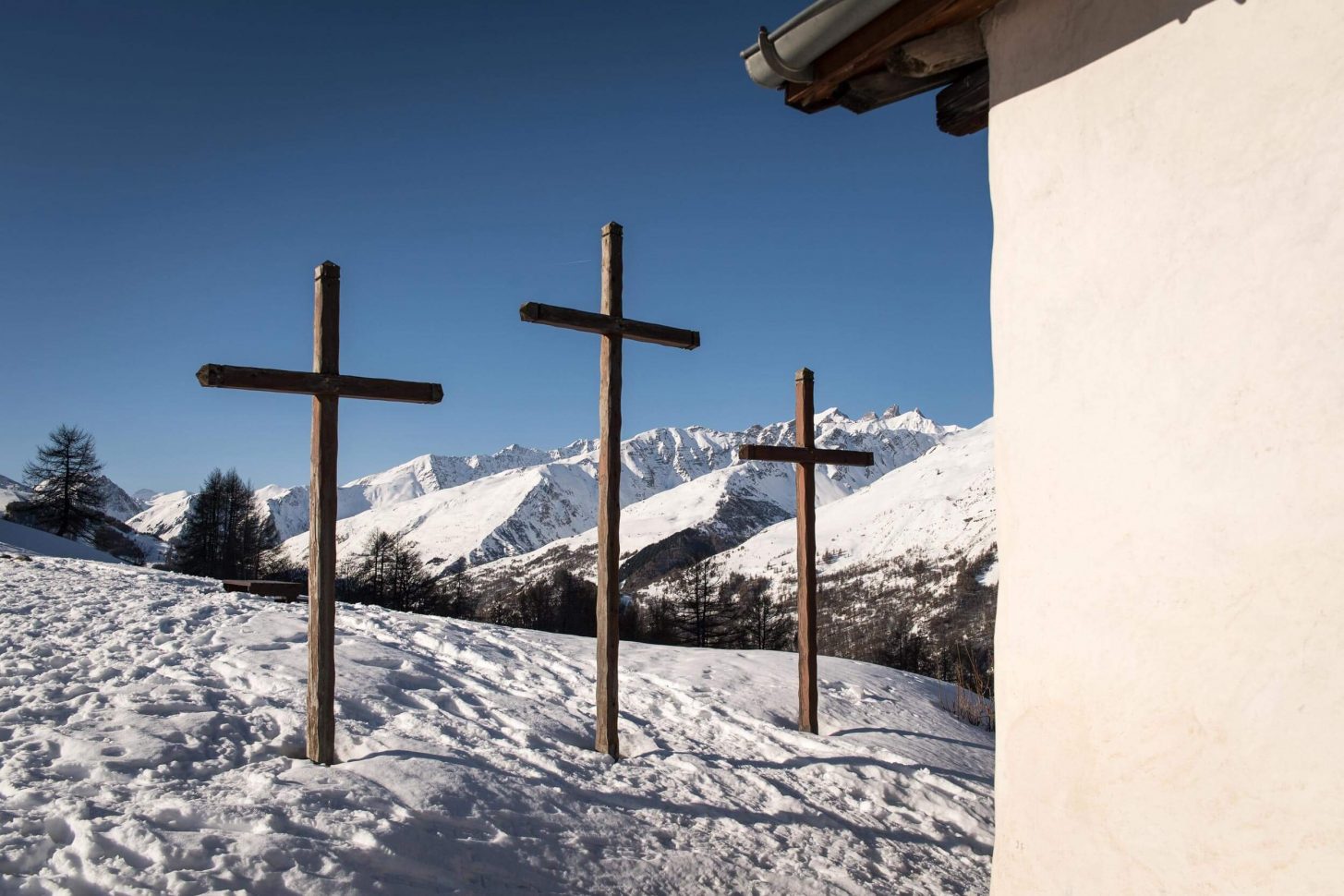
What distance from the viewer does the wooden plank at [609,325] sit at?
579 cm

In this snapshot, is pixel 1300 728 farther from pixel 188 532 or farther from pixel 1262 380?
pixel 188 532

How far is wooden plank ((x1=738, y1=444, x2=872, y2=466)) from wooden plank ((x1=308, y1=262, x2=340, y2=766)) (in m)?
3.77

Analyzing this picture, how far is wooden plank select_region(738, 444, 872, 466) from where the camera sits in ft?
25.3

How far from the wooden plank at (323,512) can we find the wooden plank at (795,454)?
3772 millimetres

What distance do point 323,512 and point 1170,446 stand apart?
179 inches

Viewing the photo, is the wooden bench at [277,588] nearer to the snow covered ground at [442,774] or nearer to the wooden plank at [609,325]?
the snow covered ground at [442,774]

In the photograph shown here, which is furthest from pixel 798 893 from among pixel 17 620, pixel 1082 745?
pixel 17 620

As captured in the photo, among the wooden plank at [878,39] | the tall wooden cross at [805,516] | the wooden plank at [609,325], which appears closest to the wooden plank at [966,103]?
the wooden plank at [878,39]

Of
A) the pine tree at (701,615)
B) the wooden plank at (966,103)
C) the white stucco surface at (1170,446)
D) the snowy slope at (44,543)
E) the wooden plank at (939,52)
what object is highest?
the wooden plank at (939,52)

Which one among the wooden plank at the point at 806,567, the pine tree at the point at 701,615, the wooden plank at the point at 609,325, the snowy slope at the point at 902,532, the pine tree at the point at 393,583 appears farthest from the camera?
the snowy slope at the point at 902,532

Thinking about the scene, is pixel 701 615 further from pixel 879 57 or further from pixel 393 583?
pixel 879 57

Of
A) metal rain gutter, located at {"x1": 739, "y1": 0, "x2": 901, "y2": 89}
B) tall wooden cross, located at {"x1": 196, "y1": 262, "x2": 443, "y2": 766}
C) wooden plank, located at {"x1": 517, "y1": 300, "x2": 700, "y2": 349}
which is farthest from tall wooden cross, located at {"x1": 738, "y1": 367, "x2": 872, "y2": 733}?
metal rain gutter, located at {"x1": 739, "y1": 0, "x2": 901, "y2": 89}

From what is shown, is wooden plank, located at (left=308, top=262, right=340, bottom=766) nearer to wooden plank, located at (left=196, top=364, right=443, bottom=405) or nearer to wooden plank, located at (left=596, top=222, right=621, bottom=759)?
wooden plank, located at (left=196, top=364, right=443, bottom=405)

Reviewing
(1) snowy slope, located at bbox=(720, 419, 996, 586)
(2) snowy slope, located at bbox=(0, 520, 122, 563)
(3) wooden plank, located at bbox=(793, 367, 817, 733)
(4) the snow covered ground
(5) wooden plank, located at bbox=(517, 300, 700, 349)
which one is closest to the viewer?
(4) the snow covered ground
